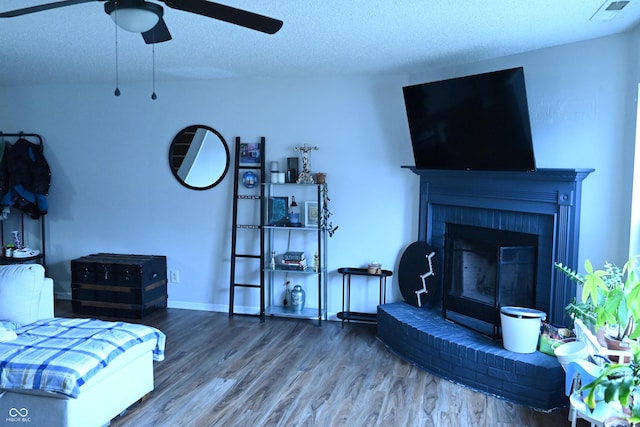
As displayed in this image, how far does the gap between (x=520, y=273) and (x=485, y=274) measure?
0.31m

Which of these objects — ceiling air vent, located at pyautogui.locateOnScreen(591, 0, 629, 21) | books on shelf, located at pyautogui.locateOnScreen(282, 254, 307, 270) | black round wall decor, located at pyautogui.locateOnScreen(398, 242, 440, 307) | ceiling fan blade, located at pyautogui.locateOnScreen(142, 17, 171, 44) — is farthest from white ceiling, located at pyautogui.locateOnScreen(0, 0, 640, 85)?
books on shelf, located at pyautogui.locateOnScreen(282, 254, 307, 270)

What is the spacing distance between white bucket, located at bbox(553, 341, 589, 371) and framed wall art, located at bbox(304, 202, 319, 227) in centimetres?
230

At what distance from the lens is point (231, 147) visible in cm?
485

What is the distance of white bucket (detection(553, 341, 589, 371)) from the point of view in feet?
9.16

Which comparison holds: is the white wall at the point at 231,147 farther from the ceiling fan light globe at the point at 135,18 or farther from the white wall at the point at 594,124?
the ceiling fan light globe at the point at 135,18

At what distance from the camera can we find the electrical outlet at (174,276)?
507cm

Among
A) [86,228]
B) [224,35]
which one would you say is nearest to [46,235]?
[86,228]

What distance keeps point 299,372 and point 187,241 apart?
2.10m

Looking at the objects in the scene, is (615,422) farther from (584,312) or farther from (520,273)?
(520,273)

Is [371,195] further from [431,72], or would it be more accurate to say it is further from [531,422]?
[531,422]

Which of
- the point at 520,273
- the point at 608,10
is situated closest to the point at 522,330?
the point at 520,273

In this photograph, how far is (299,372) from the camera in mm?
3502

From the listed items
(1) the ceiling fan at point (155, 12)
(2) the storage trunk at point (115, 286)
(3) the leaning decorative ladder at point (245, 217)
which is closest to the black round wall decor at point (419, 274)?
(3) the leaning decorative ladder at point (245, 217)

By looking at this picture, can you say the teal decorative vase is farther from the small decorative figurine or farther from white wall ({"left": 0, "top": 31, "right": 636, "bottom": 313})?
the small decorative figurine
